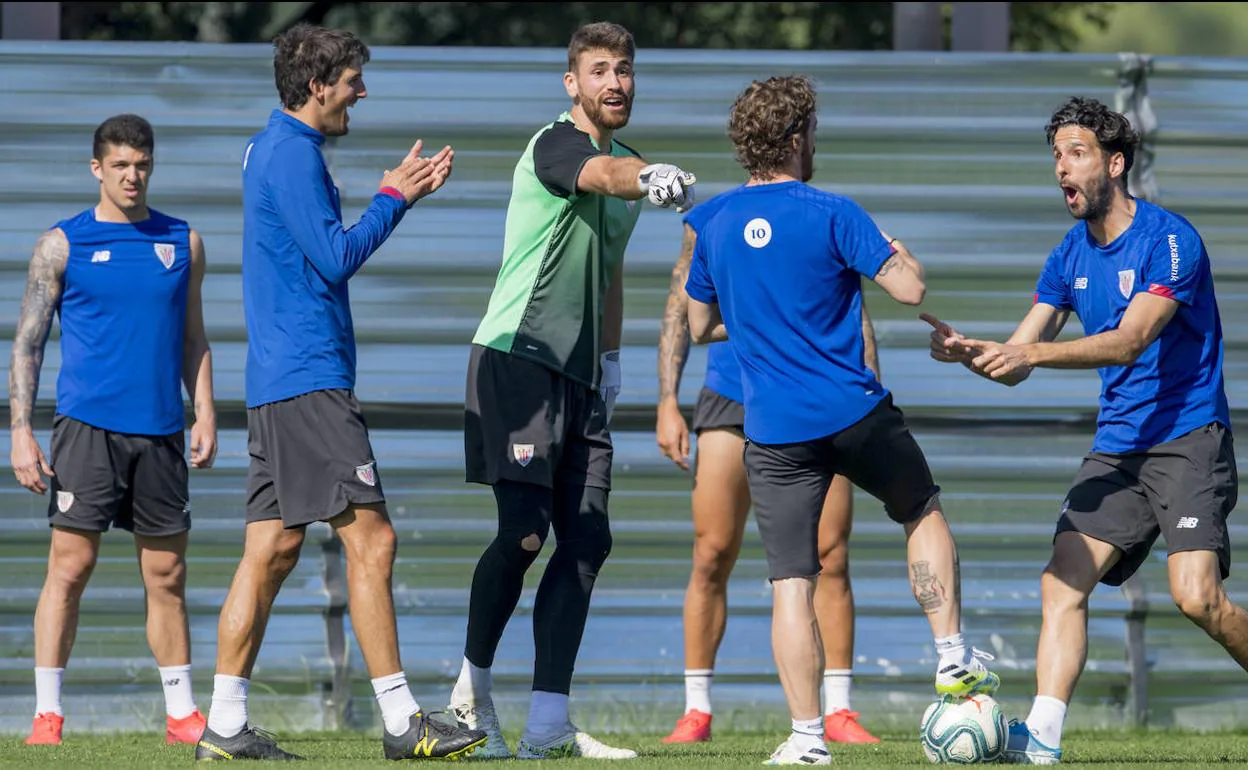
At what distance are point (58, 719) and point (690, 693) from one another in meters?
2.31

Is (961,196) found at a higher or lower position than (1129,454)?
higher

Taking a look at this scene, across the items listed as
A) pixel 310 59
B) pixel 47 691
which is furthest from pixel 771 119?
pixel 47 691

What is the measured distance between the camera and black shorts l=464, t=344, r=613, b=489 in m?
5.23

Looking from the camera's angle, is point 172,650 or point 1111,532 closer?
point 1111,532

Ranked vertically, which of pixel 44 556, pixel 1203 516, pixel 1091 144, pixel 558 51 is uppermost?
pixel 558 51

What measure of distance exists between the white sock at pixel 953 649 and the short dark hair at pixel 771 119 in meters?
1.42

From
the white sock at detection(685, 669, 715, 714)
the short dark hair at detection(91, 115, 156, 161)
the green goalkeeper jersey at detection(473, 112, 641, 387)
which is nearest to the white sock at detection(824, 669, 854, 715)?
the white sock at detection(685, 669, 715, 714)

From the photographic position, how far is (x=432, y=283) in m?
7.23

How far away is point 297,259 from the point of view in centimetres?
500

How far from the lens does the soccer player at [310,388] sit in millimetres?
4926

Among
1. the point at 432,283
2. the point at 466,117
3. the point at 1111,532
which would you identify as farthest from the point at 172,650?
the point at 1111,532

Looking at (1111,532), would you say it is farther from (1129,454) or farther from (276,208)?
(276,208)

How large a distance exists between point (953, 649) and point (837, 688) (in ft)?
5.36

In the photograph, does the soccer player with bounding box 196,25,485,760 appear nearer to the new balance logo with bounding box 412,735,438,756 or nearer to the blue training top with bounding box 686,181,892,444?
the new balance logo with bounding box 412,735,438,756
